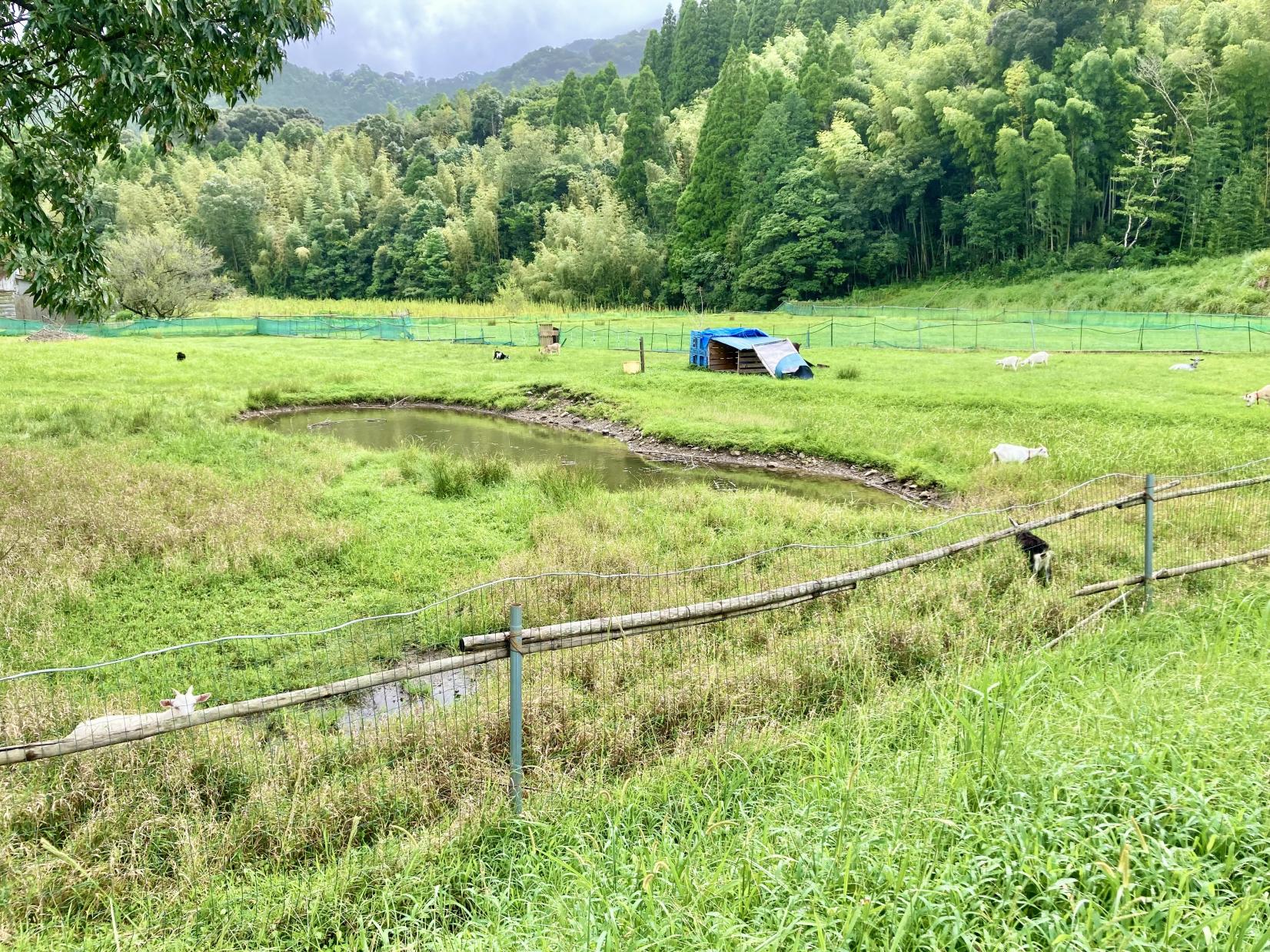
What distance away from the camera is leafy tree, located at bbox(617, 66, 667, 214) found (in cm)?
6544

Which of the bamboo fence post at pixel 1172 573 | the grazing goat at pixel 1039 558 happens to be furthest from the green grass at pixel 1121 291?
the grazing goat at pixel 1039 558

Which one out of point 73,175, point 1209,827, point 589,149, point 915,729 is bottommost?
point 915,729

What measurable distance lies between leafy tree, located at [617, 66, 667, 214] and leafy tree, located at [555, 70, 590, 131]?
22.6 meters

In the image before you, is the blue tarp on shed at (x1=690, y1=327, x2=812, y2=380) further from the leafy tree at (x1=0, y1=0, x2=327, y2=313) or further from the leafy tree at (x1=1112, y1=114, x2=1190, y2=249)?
the leafy tree at (x1=1112, y1=114, x2=1190, y2=249)

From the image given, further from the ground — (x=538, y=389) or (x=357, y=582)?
(x=538, y=389)

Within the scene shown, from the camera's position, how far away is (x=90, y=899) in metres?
3.69

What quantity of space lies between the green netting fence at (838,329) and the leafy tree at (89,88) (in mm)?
20630

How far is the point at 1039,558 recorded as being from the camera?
7438mm

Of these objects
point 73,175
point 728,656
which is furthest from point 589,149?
point 728,656

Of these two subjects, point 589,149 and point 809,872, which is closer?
point 809,872

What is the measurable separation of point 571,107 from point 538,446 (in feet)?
261

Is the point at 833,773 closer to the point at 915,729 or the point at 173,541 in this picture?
the point at 915,729

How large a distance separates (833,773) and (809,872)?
798 mm

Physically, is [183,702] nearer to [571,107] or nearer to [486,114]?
[571,107]
